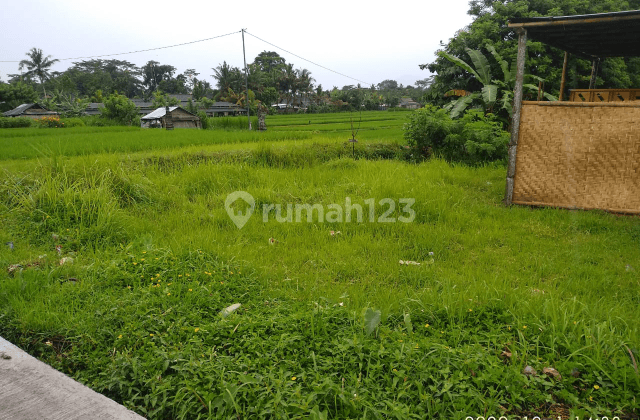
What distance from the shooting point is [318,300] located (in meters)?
2.79

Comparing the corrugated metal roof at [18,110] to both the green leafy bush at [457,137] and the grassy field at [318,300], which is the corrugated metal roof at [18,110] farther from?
the green leafy bush at [457,137]

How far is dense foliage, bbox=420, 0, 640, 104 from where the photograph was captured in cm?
1162

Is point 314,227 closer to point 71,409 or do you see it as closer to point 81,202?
point 81,202

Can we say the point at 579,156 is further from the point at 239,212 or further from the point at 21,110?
the point at 21,110

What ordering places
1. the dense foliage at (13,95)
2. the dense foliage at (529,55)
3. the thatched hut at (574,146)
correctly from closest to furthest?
the thatched hut at (574,146)
the dense foliage at (529,55)
the dense foliage at (13,95)

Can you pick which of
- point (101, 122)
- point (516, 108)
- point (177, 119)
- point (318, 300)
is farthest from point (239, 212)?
point (101, 122)

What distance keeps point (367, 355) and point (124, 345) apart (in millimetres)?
1356

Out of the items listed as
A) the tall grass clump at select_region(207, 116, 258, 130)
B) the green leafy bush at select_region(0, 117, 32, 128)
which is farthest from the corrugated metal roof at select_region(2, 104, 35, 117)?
the tall grass clump at select_region(207, 116, 258, 130)

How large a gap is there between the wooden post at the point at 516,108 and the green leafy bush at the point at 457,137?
218 centimetres

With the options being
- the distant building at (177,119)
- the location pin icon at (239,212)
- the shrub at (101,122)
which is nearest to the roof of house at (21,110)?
the shrub at (101,122)

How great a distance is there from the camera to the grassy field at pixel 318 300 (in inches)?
74.4

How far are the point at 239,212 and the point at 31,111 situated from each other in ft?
100

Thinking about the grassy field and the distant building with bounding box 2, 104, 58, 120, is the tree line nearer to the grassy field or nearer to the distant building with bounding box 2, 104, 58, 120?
the distant building with bounding box 2, 104, 58, 120

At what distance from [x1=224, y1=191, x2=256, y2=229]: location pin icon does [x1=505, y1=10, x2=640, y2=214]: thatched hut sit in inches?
130
